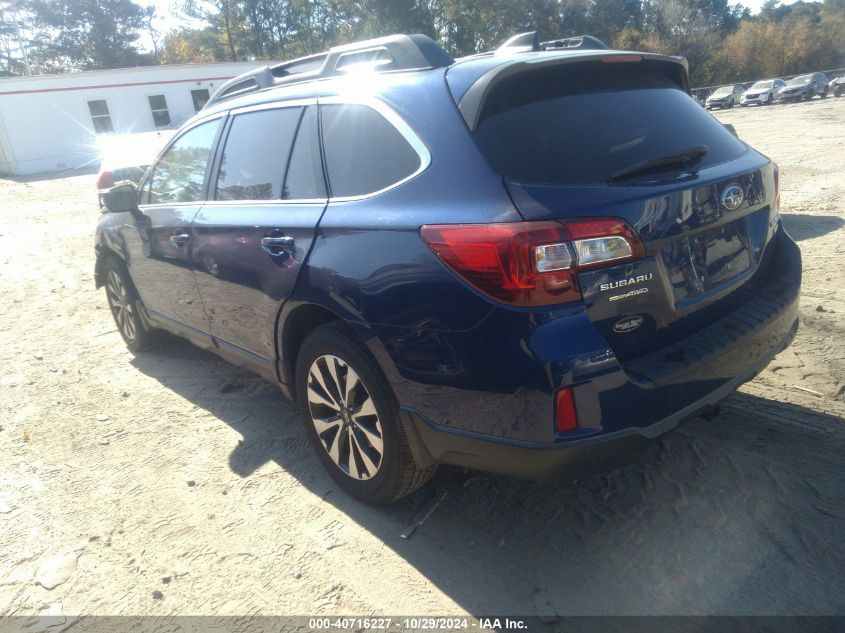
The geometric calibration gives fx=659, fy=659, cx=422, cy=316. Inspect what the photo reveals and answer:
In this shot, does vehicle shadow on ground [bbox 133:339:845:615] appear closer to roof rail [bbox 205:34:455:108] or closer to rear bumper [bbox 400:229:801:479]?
rear bumper [bbox 400:229:801:479]

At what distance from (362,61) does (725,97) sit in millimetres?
42331

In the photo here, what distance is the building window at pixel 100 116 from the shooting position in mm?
30753

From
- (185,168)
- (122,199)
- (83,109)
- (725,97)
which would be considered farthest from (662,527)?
(725,97)

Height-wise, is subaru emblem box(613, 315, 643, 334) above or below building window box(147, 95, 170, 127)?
below

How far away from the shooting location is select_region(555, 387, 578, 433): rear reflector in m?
2.16

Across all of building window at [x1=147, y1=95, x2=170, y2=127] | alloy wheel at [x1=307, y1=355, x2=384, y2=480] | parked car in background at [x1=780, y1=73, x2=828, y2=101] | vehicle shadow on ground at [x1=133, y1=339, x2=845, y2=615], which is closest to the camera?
vehicle shadow on ground at [x1=133, y1=339, x2=845, y2=615]

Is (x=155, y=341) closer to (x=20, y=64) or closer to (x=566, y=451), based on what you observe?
(x=566, y=451)

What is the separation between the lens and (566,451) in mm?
2201

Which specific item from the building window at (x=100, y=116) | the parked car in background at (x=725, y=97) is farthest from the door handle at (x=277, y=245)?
the parked car in background at (x=725, y=97)

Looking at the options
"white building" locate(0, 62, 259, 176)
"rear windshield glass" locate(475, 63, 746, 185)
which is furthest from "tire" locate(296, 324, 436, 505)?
"white building" locate(0, 62, 259, 176)

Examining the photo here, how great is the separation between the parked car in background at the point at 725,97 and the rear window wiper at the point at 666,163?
135 feet

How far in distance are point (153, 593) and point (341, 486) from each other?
0.92m

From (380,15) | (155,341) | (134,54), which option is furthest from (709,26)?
(155,341)

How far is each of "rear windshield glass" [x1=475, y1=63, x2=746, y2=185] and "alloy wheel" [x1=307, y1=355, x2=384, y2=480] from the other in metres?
1.15
